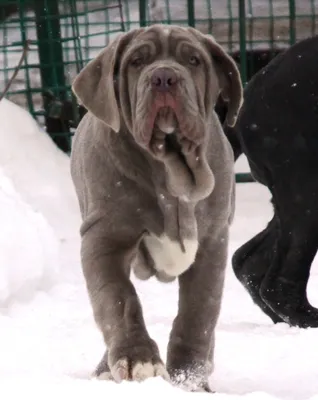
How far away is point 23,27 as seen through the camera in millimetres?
9570

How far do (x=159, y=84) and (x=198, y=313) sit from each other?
942mm

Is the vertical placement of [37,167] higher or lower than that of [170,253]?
lower

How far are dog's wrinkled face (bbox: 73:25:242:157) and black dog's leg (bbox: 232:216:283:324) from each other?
240 cm

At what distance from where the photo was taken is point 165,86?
3.56 m

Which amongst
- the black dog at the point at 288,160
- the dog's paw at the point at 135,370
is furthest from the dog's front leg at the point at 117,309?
the black dog at the point at 288,160

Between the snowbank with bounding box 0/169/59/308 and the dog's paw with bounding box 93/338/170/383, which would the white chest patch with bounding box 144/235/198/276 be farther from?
the snowbank with bounding box 0/169/59/308

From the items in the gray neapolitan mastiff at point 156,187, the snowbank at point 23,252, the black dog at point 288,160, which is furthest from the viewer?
the snowbank at point 23,252

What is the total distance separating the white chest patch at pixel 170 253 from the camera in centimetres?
388

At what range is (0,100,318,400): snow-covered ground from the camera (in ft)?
13.9

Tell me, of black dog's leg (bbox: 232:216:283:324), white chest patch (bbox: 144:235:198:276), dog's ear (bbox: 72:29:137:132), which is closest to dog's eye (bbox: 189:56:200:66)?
dog's ear (bbox: 72:29:137:132)

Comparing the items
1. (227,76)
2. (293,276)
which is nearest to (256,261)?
(293,276)

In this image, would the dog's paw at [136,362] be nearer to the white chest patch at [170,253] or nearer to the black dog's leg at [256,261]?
the white chest patch at [170,253]

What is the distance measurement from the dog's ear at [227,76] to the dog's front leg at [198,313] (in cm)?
45

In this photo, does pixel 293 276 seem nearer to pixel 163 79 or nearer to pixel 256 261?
pixel 256 261
